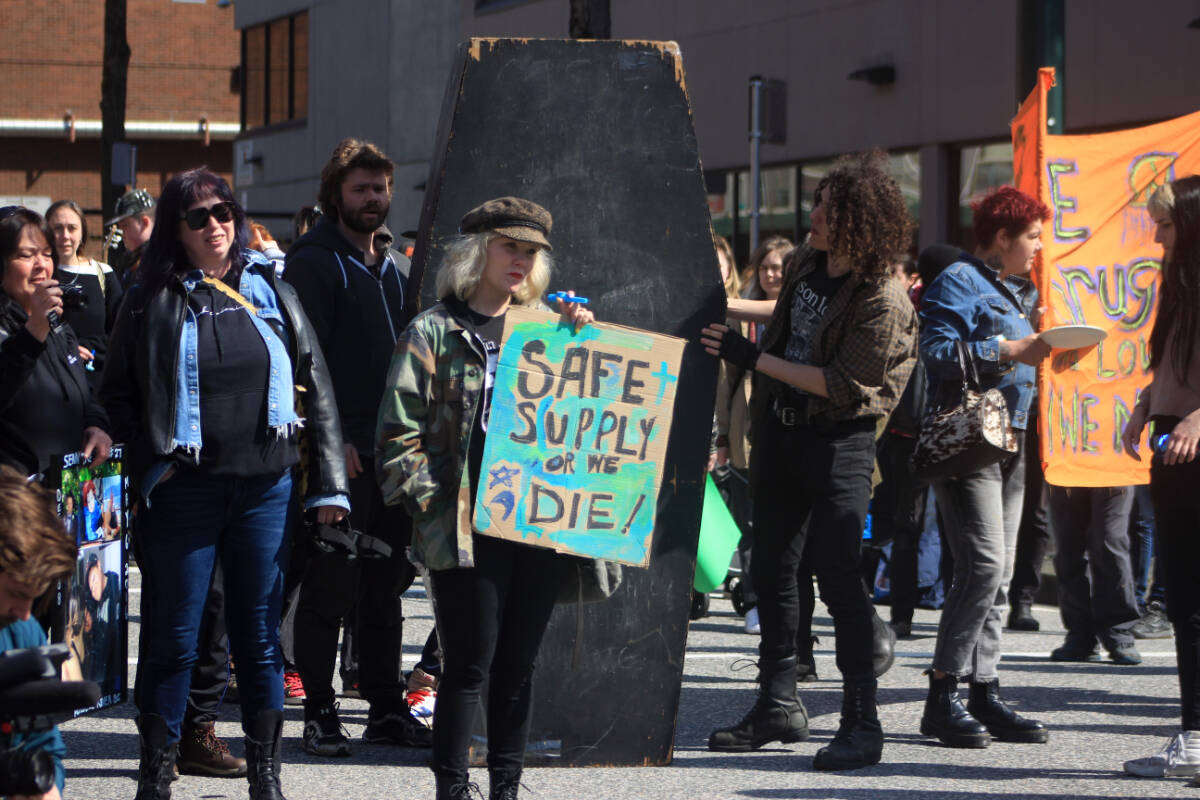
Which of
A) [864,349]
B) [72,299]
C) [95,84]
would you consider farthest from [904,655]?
[95,84]

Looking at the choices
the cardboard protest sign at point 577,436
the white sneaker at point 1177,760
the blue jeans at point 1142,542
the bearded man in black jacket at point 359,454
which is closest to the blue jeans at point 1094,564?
the blue jeans at point 1142,542

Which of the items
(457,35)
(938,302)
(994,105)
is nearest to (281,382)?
(938,302)

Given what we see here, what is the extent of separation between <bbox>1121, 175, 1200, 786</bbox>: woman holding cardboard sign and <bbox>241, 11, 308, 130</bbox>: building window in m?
28.6

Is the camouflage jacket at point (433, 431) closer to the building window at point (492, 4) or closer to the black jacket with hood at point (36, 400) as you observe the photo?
the black jacket with hood at point (36, 400)

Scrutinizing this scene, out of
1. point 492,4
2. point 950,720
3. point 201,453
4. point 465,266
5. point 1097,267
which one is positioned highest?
point 492,4

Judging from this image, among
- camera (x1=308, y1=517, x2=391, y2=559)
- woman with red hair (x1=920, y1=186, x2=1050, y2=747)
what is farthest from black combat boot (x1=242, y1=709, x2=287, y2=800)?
woman with red hair (x1=920, y1=186, x2=1050, y2=747)

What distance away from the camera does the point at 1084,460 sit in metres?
7.07

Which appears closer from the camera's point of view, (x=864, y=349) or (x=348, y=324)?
(x=864, y=349)

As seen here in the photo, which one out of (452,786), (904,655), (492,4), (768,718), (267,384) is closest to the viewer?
(452,786)

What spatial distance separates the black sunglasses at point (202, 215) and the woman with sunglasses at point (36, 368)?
2.19ft

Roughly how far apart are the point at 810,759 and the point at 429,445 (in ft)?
6.58

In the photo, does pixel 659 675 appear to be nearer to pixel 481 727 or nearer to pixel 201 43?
pixel 481 727

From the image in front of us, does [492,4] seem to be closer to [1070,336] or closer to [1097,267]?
[1097,267]

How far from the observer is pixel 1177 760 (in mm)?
5168
